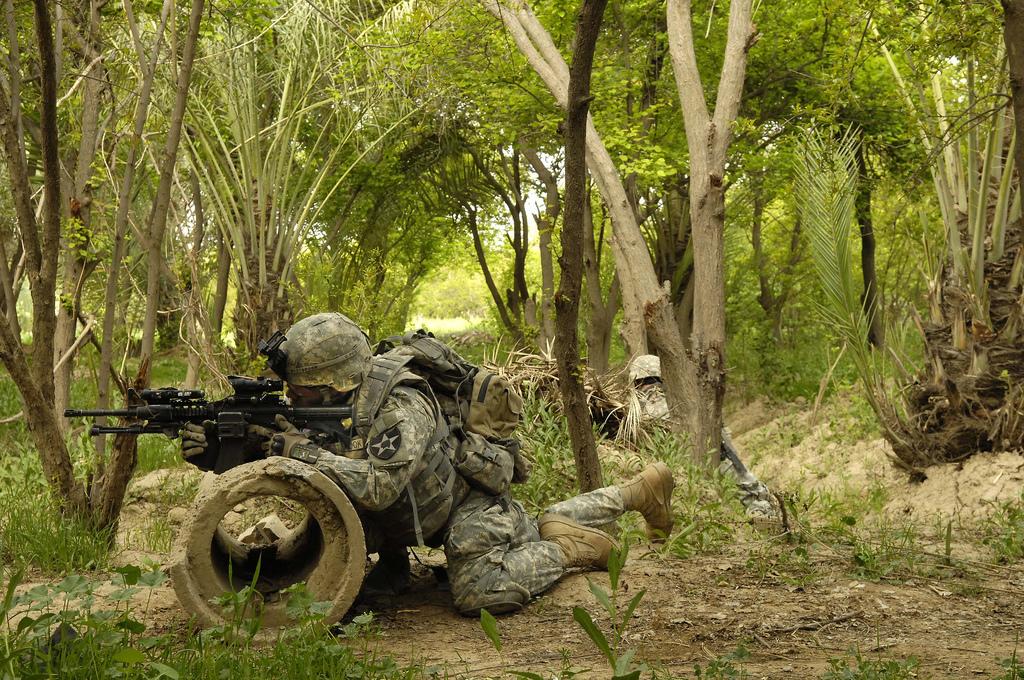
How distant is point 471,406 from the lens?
472cm

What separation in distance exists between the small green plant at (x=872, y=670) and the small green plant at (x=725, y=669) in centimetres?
27

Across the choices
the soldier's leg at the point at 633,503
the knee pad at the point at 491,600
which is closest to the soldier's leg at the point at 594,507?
the soldier's leg at the point at 633,503

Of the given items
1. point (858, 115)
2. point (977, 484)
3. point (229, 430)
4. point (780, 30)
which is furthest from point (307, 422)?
point (858, 115)

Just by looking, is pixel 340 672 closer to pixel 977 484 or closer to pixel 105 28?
pixel 977 484

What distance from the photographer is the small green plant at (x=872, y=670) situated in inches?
126

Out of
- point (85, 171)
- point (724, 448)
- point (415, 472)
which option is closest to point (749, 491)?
point (724, 448)

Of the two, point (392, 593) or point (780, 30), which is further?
point (780, 30)

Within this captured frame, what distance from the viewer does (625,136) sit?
12016 millimetres

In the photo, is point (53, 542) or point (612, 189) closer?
point (53, 542)

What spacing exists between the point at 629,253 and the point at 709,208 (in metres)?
0.98

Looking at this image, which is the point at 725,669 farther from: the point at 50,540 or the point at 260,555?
the point at 50,540

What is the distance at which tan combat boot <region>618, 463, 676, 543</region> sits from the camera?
5.29m

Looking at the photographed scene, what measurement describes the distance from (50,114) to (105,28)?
12.5 feet

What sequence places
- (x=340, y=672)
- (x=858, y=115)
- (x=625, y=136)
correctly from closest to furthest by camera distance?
1. (x=340, y=672)
2. (x=625, y=136)
3. (x=858, y=115)
